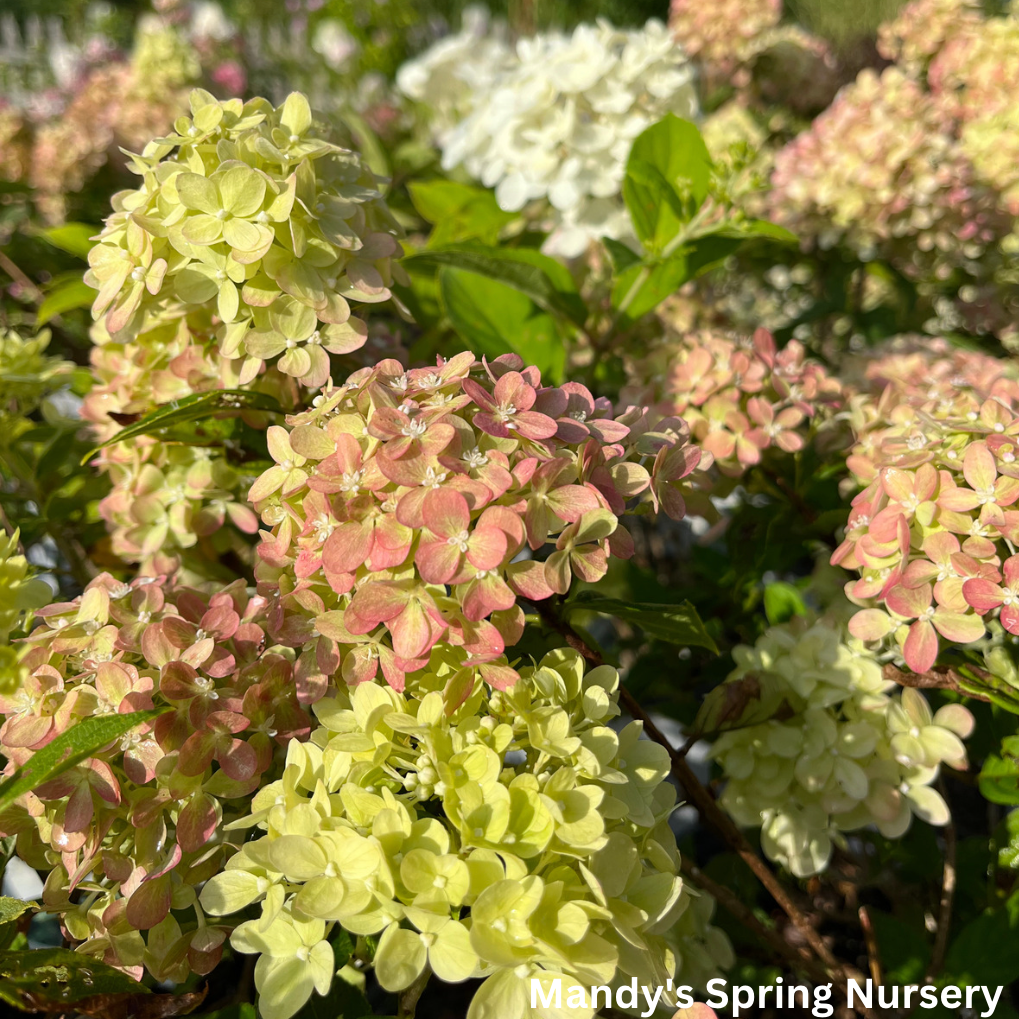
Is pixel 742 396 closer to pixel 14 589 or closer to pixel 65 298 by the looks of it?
pixel 14 589

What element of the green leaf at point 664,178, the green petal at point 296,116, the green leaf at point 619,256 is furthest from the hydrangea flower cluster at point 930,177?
the green petal at point 296,116

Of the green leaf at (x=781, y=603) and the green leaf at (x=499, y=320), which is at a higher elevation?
the green leaf at (x=499, y=320)

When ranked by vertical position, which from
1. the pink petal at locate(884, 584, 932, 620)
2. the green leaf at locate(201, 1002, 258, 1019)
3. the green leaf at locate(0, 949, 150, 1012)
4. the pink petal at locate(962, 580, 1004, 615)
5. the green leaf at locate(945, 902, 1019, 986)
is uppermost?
the pink petal at locate(962, 580, 1004, 615)

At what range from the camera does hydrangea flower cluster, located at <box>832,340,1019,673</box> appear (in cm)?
60

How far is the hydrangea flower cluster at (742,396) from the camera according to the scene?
0.83 m

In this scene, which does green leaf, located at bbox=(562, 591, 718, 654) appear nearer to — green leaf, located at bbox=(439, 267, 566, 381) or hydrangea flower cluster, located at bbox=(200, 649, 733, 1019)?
hydrangea flower cluster, located at bbox=(200, 649, 733, 1019)

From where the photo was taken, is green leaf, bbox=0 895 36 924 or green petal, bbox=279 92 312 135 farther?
green petal, bbox=279 92 312 135

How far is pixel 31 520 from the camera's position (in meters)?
0.85

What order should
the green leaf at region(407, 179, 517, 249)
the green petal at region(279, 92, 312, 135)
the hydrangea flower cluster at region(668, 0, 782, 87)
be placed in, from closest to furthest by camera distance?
the green petal at region(279, 92, 312, 135) → the green leaf at region(407, 179, 517, 249) → the hydrangea flower cluster at region(668, 0, 782, 87)

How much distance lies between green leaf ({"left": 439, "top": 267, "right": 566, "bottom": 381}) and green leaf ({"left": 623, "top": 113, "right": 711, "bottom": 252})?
16cm

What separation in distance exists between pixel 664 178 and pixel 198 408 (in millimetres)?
593

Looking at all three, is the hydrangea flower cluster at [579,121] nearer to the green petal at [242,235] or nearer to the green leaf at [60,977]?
the green petal at [242,235]

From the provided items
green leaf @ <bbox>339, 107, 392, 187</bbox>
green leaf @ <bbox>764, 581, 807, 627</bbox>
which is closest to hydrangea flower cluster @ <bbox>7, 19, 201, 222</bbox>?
green leaf @ <bbox>339, 107, 392, 187</bbox>

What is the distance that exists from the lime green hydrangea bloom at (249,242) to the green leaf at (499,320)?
26cm
